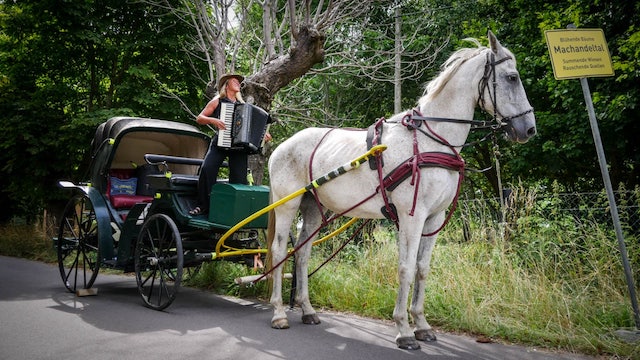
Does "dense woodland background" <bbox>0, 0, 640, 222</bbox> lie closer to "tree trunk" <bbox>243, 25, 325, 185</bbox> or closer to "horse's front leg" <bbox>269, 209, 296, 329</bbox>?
"tree trunk" <bbox>243, 25, 325, 185</bbox>

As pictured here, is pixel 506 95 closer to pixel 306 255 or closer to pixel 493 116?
pixel 493 116

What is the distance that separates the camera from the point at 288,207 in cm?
531

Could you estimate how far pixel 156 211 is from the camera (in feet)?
20.5

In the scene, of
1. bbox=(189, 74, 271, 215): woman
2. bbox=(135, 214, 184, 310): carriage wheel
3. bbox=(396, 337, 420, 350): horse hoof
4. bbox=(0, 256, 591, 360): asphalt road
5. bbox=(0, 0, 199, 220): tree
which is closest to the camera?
bbox=(0, 256, 591, 360): asphalt road

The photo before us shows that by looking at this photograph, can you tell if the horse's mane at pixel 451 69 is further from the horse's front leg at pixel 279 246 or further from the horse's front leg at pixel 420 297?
the horse's front leg at pixel 279 246

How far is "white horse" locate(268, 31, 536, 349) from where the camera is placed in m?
4.25

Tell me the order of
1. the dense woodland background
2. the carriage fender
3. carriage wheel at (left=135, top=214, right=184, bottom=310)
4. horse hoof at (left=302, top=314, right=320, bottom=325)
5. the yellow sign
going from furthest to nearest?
the dense woodland background < the carriage fender < carriage wheel at (left=135, top=214, right=184, bottom=310) < horse hoof at (left=302, top=314, right=320, bottom=325) < the yellow sign

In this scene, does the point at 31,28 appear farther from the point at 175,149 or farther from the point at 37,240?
Answer: the point at 175,149

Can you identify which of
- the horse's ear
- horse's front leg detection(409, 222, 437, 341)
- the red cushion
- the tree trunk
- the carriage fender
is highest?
the tree trunk

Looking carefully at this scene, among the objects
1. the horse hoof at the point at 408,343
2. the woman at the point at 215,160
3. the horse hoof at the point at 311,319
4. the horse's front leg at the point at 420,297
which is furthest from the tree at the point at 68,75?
the horse hoof at the point at 408,343

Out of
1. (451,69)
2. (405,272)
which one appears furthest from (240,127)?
(405,272)

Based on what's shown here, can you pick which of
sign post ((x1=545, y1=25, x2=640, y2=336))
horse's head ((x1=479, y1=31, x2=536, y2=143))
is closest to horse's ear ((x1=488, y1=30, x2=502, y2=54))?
horse's head ((x1=479, y1=31, x2=536, y2=143))

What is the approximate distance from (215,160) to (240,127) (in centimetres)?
51

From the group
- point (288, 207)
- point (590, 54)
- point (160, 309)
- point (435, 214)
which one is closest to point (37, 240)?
point (160, 309)
